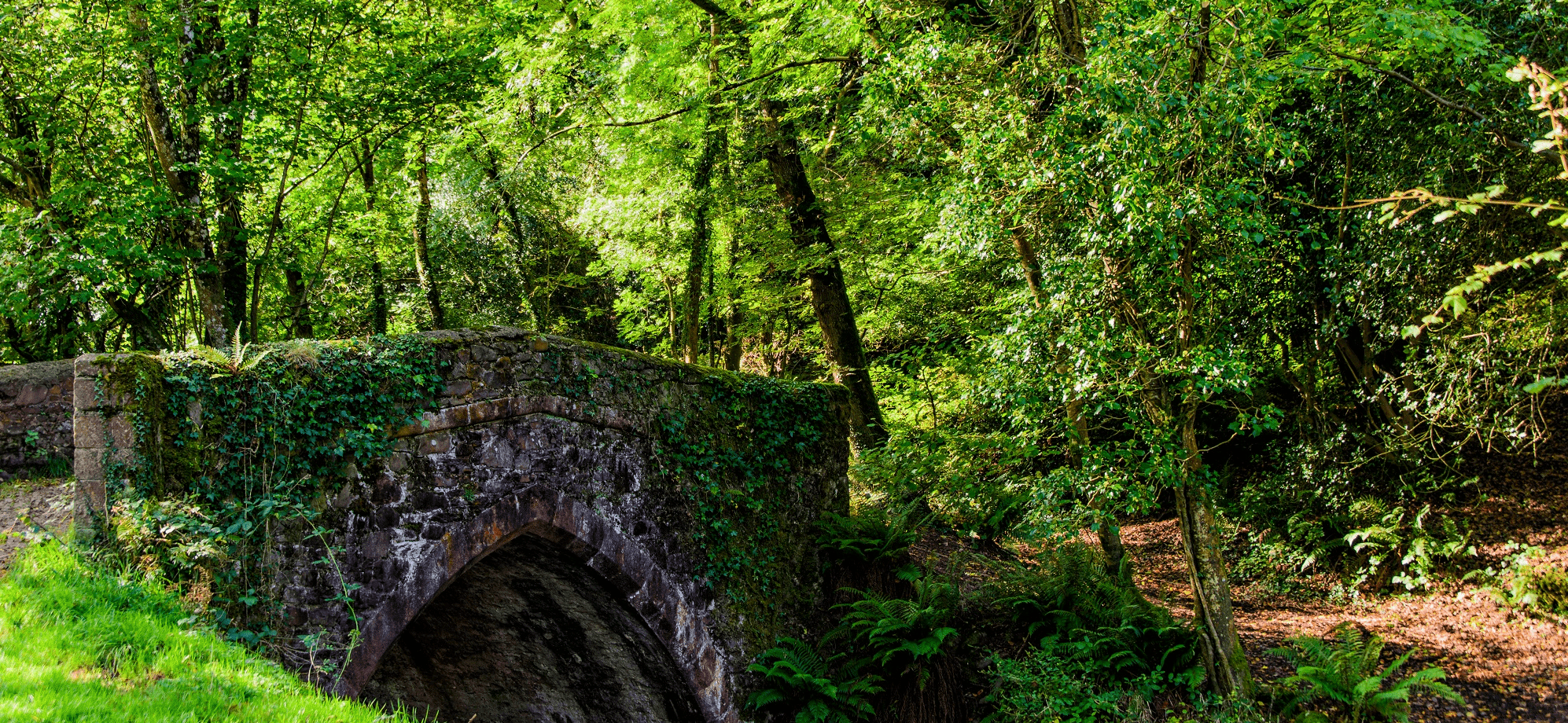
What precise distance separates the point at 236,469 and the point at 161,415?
1.80 ft

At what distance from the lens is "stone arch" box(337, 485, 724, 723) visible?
601 cm

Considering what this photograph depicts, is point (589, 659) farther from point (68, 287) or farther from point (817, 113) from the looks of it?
point (817, 113)

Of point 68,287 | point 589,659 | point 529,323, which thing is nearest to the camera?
point 589,659

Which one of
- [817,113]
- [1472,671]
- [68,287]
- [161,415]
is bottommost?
[1472,671]

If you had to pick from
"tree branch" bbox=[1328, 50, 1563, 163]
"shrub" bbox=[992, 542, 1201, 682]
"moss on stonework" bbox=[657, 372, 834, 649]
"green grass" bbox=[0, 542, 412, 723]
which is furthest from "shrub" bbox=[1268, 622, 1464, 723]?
"green grass" bbox=[0, 542, 412, 723]

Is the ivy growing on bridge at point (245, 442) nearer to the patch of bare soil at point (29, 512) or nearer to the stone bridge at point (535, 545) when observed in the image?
the stone bridge at point (535, 545)

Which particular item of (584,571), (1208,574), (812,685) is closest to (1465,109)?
(1208,574)

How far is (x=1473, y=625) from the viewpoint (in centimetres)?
854

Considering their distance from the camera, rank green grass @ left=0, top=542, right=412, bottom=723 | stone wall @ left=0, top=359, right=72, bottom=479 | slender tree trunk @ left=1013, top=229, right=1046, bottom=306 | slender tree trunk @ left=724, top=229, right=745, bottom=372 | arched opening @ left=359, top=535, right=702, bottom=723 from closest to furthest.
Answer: green grass @ left=0, top=542, right=412, bottom=723 → stone wall @ left=0, top=359, right=72, bottom=479 → arched opening @ left=359, top=535, right=702, bottom=723 → slender tree trunk @ left=1013, top=229, right=1046, bottom=306 → slender tree trunk @ left=724, top=229, right=745, bottom=372

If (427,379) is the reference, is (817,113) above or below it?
above

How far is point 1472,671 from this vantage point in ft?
25.5

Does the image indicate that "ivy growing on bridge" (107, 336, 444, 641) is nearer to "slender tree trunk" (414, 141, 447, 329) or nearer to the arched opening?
the arched opening

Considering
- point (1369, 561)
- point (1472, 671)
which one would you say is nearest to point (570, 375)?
point (1472, 671)

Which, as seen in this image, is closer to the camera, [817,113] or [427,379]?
[427,379]
